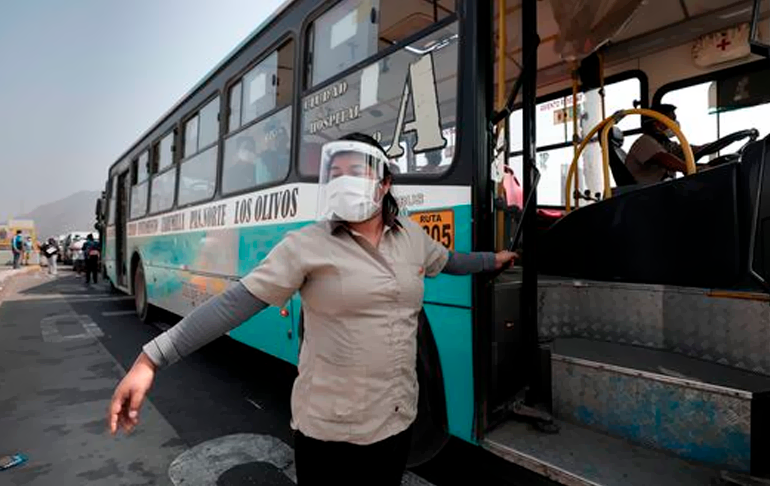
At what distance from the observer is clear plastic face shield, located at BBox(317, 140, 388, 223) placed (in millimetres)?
1494

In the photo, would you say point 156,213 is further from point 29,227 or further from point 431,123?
point 29,227

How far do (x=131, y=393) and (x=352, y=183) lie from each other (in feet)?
2.90

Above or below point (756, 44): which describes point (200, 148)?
above

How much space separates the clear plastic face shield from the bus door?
29.2ft

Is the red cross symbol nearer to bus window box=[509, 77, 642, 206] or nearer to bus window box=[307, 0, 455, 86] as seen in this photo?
bus window box=[509, 77, 642, 206]

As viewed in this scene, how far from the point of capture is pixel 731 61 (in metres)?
4.03

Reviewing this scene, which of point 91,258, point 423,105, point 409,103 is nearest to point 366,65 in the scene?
point 409,103

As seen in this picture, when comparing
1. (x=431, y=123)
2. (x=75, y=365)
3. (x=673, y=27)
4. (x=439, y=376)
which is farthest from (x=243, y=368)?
(x=673, y=27)

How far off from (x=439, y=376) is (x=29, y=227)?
3627 centimetres

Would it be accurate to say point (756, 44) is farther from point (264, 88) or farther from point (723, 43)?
point (264, 88)

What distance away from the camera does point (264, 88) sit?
155 inches

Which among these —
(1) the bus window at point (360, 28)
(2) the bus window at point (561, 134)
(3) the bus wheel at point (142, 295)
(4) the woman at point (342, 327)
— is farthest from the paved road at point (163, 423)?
(2) the bus window at point (561, 134)

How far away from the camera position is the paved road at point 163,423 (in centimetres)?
287

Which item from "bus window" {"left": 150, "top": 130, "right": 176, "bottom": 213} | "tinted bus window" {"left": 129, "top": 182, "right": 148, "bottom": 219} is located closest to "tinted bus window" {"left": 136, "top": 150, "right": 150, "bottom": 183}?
"tinted bus window" {"left": 129, "top": 182, "right": 148, "bottom": 219}
